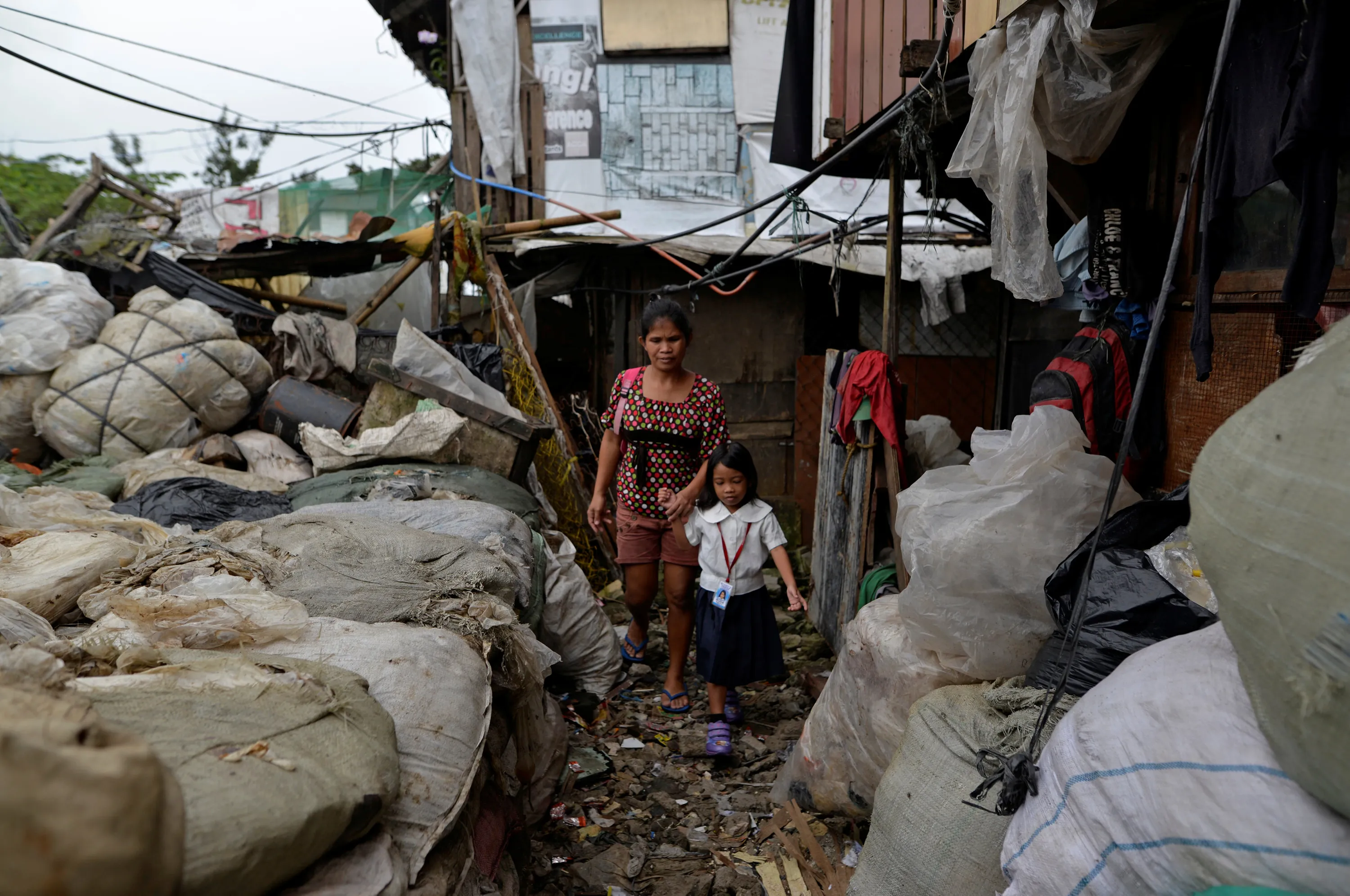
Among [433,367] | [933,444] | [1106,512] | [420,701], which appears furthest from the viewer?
[433,367]

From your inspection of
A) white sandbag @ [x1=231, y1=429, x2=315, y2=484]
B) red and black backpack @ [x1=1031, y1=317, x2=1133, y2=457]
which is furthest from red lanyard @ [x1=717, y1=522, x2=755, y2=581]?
white sandbag @ [x1=231, y1=429, x2=315, y2=484]

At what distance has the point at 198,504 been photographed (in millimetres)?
4102

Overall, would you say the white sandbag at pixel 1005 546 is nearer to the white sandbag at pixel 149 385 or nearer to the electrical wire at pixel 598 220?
the electrical wire at pixel 598 220

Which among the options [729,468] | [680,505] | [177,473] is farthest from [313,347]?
[729,468]

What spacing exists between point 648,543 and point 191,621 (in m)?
2.48

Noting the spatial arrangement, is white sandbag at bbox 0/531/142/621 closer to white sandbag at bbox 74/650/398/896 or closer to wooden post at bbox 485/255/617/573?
white sandbag at bbox 74/650/398/896

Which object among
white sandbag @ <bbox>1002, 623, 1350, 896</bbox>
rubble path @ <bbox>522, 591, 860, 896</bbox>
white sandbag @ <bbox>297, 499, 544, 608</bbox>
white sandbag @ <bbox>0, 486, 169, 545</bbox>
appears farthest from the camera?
white sandbag @ <bbox>297, 499, 544, 608</bbox>

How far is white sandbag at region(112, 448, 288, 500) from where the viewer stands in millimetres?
4816

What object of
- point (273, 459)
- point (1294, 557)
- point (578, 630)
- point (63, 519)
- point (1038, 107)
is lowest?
point (578, 630)

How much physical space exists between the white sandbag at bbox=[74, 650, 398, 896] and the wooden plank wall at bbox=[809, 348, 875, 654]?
2931 millimetres

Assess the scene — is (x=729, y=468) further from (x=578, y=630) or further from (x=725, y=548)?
(x=578, y=630)

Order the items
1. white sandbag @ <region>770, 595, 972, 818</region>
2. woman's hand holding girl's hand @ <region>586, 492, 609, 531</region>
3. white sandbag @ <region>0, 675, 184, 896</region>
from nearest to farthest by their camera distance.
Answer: white sandbag @ <region>0, 675, 184, 896</region> < white sandbag @ <region>770, 595, 972, 818</region> < woman's hand holding girl's hand @ <region>586, 492, 609, 531</region>

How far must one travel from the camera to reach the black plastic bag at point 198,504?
4.00 meters

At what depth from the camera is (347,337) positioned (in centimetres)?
732
